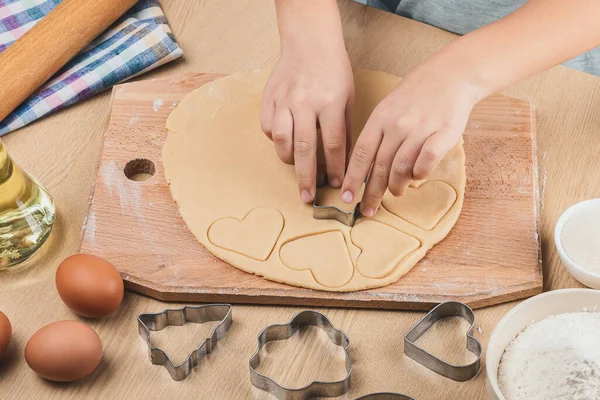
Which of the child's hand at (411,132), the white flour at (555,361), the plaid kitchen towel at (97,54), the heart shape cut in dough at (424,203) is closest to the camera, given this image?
the white flour at (555,361)

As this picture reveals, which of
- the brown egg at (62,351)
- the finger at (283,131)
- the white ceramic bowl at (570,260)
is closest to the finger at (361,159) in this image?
the finger at (283,131)

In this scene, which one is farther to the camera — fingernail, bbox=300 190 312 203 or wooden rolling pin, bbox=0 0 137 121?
wooden rolling pin, bbox=0 0 137 121

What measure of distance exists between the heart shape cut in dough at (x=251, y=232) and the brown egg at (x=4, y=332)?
35cm

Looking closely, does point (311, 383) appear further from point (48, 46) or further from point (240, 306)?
point (48, 46)

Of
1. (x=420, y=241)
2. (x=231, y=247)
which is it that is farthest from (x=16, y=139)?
(x=420, y=241)

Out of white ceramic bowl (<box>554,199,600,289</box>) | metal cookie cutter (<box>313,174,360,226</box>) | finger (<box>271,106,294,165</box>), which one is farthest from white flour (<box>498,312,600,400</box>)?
finger (<box>271,106,294,165</box>)

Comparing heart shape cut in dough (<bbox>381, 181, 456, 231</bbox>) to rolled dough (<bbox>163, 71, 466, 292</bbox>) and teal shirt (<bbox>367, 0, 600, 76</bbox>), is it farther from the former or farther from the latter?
teal shirt (<bbox>367, 0, 600, 76</bbox>)

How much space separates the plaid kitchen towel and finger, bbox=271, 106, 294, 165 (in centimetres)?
45

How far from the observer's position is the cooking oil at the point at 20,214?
1.25m

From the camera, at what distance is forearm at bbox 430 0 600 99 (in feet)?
4.22

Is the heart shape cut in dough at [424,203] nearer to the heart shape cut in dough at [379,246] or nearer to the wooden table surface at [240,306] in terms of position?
the heart shape cut in dough at [379,246]

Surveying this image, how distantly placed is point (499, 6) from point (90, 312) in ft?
3.63

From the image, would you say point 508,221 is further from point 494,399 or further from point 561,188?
point 494,399

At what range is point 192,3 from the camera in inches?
70.8
